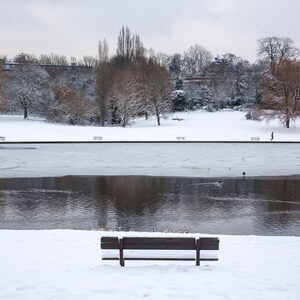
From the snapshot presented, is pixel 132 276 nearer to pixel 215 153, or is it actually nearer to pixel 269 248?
pixel 269 248

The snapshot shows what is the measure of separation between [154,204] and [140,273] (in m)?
10.6

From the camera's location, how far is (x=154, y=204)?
18891 mm

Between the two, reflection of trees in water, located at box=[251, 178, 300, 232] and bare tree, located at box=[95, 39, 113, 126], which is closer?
reflection of trees in water, located at box=[251, 178, 300, 232]

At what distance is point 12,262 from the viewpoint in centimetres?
966

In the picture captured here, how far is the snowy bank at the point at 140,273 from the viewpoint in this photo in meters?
7.17

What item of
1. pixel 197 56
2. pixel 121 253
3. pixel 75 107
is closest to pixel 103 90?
pixel 75 107

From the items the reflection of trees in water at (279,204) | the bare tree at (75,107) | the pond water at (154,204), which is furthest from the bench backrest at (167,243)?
the bare tree at (75,107)

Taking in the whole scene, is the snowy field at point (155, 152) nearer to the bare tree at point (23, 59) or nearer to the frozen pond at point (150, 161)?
the frozen pond at point (150, 161)

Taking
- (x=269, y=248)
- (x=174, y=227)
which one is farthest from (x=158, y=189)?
(x=269, y=248)

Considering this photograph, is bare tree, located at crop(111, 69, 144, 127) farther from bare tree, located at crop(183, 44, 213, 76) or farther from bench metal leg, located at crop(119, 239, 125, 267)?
bare tree, located at crop(183, 44, 213, 76)

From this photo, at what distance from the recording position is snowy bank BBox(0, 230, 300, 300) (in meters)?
7.17

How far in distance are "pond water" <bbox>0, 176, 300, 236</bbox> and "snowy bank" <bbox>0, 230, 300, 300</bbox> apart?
3.43 m

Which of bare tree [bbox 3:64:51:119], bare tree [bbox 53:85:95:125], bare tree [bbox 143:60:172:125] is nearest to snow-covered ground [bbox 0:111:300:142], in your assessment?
bare tree [bbox 3:64:51:119]

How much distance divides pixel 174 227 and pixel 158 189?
725cm
